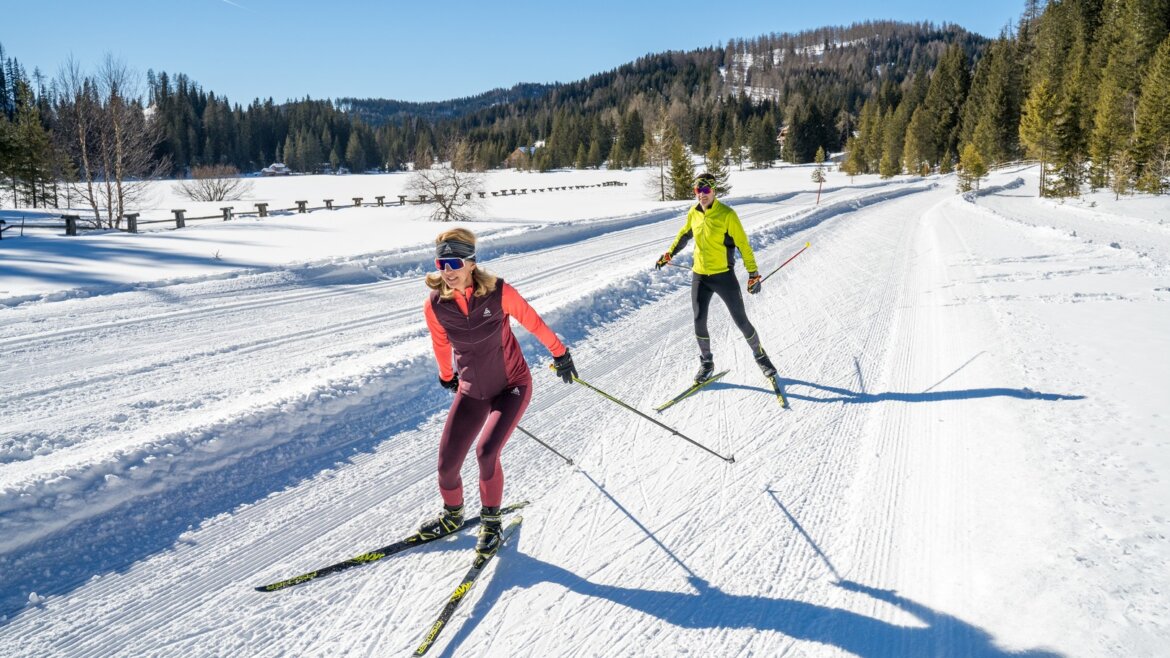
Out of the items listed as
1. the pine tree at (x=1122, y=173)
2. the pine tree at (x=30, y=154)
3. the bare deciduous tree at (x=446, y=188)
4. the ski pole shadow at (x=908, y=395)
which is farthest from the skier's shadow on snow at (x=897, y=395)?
the pine tree at (x=30, y=154)

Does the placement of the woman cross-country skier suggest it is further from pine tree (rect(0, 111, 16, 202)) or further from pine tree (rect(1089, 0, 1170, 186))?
pine tree (rect(0, 111, 16, 202))

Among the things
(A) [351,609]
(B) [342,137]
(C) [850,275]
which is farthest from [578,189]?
(B) [342,137]

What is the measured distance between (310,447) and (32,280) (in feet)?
32.8

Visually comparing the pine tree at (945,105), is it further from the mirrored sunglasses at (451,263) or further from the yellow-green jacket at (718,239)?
the mirrored sunglasses at (451,263)

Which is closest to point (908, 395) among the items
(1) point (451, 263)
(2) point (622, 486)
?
(2) point (622, 486)

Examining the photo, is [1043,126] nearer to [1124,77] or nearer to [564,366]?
[1124,77]

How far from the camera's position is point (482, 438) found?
352 cm

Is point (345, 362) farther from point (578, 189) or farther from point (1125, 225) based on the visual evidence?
point (578, 189)

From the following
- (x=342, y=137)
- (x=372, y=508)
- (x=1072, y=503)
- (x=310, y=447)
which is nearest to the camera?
(x=1072, y=503)

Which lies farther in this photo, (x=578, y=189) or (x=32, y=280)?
(x=578, y=189)

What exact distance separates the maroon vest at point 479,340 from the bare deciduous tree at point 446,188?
24.0 m

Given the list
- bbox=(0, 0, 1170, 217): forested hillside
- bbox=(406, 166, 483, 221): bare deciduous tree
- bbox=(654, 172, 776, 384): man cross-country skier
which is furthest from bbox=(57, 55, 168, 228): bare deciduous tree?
bbox=(654, 172, 776, 384): man cross-country skier

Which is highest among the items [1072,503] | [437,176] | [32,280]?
[437,176]

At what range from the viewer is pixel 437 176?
27.6 meters
